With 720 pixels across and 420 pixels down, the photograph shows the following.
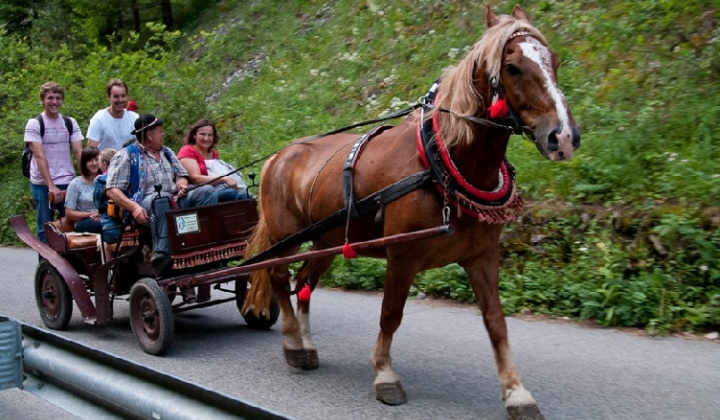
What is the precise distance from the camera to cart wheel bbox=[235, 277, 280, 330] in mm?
6883

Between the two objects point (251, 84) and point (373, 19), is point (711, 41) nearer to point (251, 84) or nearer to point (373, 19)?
point (373, 19)

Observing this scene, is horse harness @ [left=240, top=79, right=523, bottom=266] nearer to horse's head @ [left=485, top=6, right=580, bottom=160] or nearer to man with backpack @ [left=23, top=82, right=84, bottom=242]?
horse's head @ [left=485, top=6, right=580, bottom=160]

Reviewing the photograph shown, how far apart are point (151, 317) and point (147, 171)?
4.23 feet


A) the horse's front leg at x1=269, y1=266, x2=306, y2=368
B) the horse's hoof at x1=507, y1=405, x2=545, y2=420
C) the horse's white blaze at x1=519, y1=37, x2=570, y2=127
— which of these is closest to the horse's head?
the horse's white blaze at x1=519, y1=37, x2=570, y2=127

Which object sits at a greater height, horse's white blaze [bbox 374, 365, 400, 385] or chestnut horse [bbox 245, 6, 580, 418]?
chestnut horse [bbox 245, 6, 580, 418]

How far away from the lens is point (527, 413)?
417cm

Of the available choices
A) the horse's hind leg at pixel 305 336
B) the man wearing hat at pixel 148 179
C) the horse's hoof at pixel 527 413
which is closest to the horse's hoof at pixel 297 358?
the horse's hind leg at pixel 305 336

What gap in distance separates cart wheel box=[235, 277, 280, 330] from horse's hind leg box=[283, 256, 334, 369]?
77cm

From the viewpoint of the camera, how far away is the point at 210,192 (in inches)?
262

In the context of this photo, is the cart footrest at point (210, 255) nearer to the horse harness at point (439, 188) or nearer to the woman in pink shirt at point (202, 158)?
the woman in pink shirt at point (202, 158)

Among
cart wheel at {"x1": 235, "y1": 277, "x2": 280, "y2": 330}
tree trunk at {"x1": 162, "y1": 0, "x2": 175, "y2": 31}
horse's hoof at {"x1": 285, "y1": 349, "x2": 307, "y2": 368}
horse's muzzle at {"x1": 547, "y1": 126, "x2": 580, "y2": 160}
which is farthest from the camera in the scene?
tree trunk at {"x1": 162, "y1": 0, "x2": 175, "y2": 31}

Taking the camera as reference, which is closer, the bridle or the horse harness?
the bridle

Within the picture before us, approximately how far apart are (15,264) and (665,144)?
31.3 ft

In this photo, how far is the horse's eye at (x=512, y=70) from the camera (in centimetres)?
398
